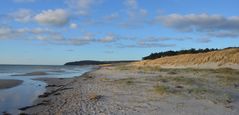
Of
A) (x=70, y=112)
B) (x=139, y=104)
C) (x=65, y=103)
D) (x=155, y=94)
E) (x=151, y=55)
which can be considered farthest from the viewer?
(x=151, y=55)

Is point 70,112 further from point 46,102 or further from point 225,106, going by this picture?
point 225,106

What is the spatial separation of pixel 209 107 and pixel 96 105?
13.9 ft

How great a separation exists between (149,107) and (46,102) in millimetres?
5235

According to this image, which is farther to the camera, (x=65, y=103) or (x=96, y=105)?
(x=65, y=103)

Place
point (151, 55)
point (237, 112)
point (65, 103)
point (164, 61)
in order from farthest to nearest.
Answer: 1. point (151, 55)
2. point (164, 61)
3. point (65, 103)
4. point (237, 112)

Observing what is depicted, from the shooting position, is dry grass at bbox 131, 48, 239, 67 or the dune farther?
dry grass at bbox 131, 48, 239, 67

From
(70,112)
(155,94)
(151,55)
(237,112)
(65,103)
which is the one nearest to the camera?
(237,112)

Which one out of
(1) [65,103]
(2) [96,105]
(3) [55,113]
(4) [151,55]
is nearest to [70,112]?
(3) [55,113]

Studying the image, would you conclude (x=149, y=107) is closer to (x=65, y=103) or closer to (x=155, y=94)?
(x=155, y=94)

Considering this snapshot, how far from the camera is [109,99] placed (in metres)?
14.2

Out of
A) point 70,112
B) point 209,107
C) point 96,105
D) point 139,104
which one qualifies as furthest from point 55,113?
point 209,107

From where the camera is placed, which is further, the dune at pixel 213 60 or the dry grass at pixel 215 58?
the dry grass at pixel 215 58

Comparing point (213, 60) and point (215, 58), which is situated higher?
point (215, 58)

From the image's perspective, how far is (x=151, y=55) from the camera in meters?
90.6
